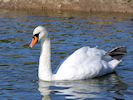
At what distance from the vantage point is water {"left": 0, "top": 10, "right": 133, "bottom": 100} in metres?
13.7

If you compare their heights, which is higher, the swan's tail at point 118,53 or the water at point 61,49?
the swan's tail at point 118,53

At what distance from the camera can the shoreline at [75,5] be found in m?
26.2

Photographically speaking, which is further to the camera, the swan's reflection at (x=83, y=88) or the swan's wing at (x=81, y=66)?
the swan's wing at (x=81, y=66)

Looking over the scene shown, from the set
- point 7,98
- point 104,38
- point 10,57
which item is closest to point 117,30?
point 104,38

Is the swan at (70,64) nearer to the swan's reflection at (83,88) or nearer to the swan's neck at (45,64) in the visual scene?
the swan's neck at (45,64)

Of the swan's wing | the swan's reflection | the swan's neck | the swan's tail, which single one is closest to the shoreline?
the swan's tail

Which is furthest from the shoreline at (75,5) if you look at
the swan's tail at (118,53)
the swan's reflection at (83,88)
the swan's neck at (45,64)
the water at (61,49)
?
the swan's neck at (45,64)

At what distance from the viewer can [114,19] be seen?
2423 centimetres

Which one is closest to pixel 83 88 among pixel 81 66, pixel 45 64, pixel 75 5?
pixel 81 66

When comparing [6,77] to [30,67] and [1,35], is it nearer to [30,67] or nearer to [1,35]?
[30,67]

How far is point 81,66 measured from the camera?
15.3 metres

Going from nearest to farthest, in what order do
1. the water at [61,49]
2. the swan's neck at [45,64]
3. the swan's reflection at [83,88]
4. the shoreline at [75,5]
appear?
the swan's reflection at [83,88], the water at [61,49], the swan's neck at [45,64], the shoreline at [75,5]

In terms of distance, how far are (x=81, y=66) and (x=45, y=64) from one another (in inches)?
34.3

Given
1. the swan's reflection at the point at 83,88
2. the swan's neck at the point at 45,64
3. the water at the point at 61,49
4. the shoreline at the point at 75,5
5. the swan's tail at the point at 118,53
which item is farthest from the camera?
the shoreline at the point at 75,5
